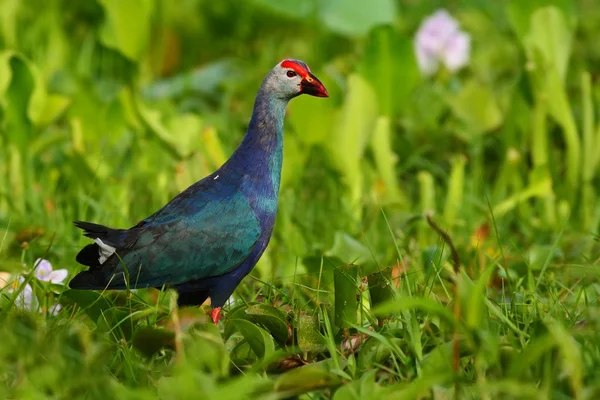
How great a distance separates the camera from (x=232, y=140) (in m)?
5.03

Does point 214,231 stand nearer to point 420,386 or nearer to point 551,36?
point 420,386

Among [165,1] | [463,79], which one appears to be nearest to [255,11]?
[165,1]

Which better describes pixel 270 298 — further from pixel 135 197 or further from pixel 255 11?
pixel 255 11

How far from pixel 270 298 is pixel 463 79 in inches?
128

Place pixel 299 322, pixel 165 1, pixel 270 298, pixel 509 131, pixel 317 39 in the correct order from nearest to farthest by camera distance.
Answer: pixel 299 322, pixel 270 298, pixel 509 131, pixel 165 1, pixel 317 39

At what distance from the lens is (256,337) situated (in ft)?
8.27

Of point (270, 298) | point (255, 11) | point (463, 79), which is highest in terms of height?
point (255, 11)

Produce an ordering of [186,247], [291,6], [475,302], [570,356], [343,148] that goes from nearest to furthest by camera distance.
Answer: [570,356]
[475,302]
[186,247]
[343,148]
[291,6]

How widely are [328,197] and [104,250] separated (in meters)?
1.75

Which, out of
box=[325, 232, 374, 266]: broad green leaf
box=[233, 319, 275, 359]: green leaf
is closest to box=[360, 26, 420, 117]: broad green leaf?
box=[325, 232, 374, 266]: broad green leaf

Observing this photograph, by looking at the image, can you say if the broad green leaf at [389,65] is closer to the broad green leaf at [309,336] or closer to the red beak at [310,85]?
the red beak at [310,85]

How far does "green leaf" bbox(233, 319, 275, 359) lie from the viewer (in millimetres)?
2502

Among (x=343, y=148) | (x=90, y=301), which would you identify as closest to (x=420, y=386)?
(x=90, y=301)

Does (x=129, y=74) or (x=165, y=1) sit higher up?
(x=165, y=1)
